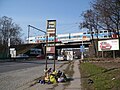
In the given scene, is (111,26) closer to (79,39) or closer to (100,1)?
(100,1)

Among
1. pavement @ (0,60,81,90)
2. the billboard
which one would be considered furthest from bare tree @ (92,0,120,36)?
pavement @ (0,60,81,90)

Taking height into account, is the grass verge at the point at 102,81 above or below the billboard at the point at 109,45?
below

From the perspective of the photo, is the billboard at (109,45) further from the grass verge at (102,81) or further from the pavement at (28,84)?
the grass verge at (102,81)

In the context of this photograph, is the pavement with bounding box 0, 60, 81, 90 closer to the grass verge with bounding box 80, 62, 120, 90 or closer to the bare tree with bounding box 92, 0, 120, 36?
the grass verge with bounding box 80, 62, 120, 90

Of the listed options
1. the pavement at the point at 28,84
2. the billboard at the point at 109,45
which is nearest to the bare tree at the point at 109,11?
the billboard at the point at 109,45

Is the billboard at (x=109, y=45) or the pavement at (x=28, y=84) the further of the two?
the billboard at (x=109, y=45)

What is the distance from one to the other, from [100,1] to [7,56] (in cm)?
4272

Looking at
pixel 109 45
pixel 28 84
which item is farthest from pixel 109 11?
pixel 28 84

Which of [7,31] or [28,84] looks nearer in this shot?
[28,84]

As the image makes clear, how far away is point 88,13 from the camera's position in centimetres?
6003

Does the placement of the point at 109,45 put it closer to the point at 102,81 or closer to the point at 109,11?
the point at 109,11

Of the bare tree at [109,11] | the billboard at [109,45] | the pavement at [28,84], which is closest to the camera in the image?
the pavement at [28,84]

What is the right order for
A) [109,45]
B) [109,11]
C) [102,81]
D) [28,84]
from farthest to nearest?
1. [109,45]
2. [109,11]
3. [28,84]
4. [102,81]

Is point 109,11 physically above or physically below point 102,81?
above
